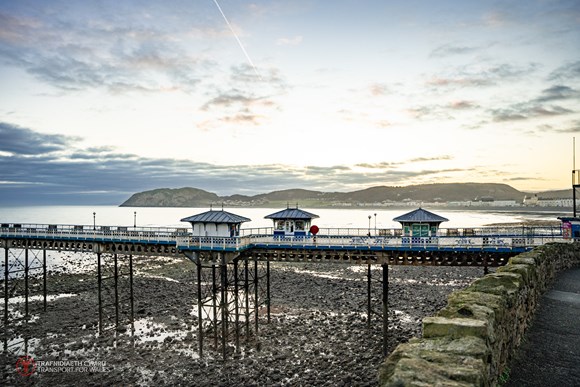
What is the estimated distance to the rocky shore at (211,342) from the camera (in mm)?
25062

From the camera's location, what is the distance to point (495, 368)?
716cm

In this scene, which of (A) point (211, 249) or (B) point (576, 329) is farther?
(A) point (211, 249)

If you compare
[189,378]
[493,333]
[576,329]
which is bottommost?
[189,378]

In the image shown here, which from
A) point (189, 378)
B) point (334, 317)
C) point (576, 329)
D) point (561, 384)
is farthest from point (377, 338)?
point (561, 384)

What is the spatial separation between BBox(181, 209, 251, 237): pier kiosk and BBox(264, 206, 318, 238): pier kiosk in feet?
13.3

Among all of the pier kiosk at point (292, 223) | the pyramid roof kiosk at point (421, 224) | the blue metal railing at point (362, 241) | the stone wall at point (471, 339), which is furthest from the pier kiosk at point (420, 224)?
the stone wall at point (471, 339)

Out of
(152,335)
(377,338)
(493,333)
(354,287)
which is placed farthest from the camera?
(354,287)

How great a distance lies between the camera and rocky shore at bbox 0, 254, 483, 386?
2506 centimetres

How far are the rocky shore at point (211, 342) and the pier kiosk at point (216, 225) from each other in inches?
338

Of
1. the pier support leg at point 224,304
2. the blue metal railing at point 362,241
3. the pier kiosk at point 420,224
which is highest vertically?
the pier kiosk at point 420,224

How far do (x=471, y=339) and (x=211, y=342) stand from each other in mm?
28168

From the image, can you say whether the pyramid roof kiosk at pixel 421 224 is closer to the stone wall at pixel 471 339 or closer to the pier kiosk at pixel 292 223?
the pier kiosk at pixel 292 223

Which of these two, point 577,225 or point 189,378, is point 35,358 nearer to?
point 189,378

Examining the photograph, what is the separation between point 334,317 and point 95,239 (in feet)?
77.6
